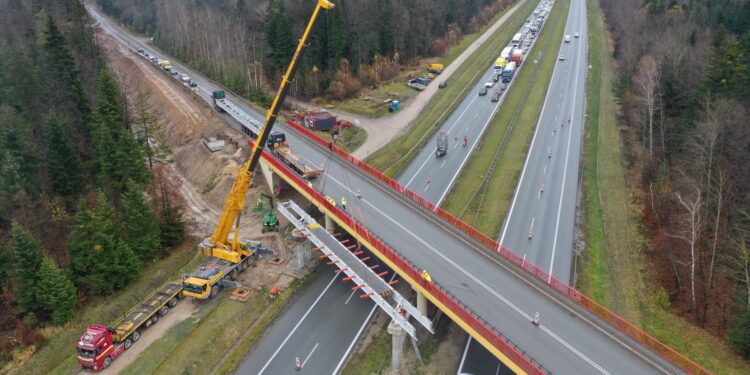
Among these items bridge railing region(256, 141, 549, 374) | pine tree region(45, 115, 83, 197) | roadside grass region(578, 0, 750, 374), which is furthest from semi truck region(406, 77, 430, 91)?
pine tree region(45, 115, 83, 197)

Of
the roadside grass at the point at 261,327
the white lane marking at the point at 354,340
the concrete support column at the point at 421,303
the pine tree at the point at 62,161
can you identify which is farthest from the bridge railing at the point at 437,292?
the pine tree at the point at 62,161

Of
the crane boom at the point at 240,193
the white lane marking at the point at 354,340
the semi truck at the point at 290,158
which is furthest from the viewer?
the semi truck at the point at 290,158

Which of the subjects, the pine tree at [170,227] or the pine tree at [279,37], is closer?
the pine tree at [170,227]

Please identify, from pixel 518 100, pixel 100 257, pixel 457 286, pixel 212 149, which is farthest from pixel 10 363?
pixel 518 100

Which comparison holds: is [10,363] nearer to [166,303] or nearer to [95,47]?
[166,303]

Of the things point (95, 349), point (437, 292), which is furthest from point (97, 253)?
point (437, 292)

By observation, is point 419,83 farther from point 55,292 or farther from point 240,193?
point 55,292

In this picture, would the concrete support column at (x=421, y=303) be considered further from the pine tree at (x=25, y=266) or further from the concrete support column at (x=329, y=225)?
the pine tree at (x=25, y=266)
